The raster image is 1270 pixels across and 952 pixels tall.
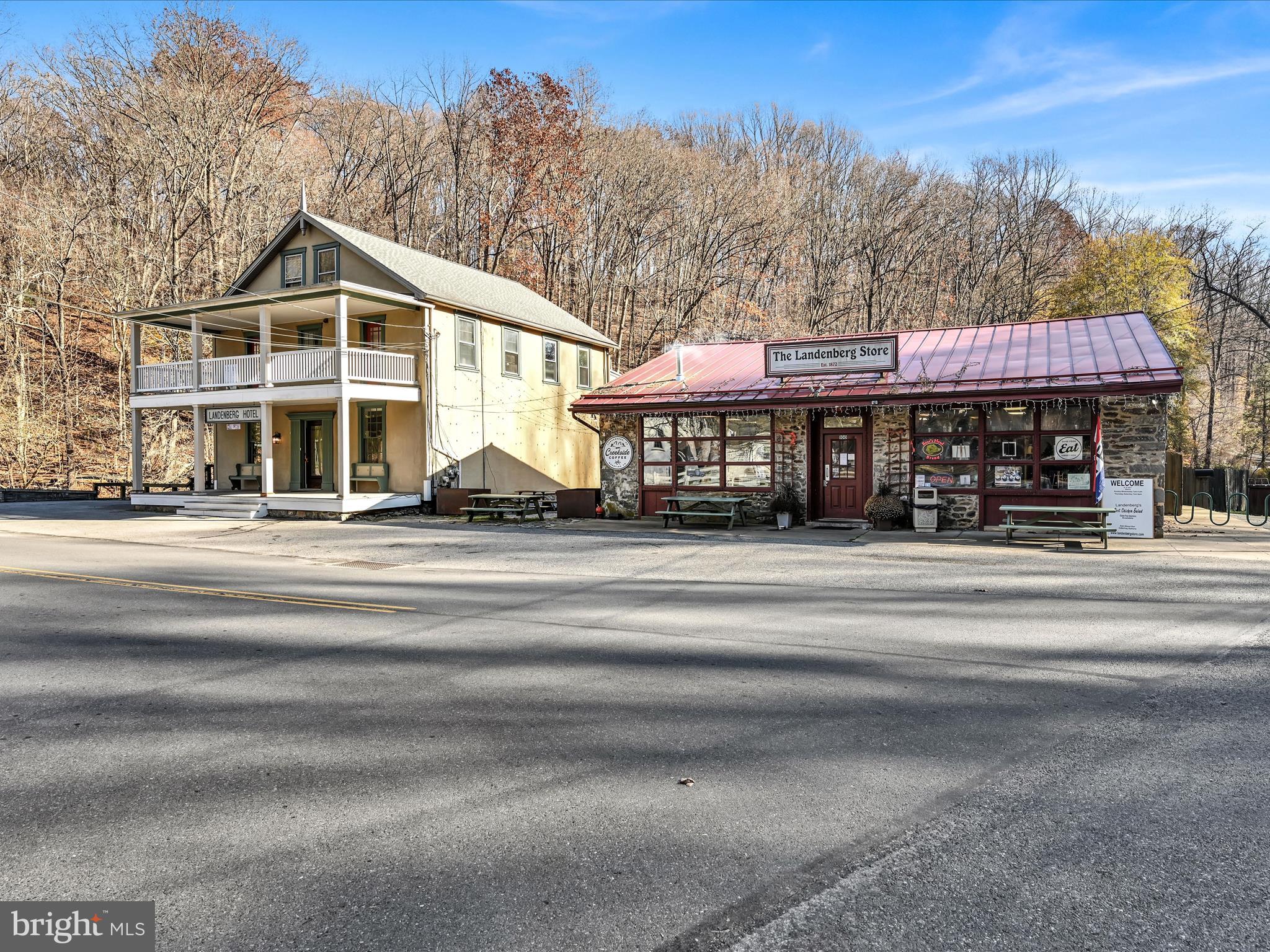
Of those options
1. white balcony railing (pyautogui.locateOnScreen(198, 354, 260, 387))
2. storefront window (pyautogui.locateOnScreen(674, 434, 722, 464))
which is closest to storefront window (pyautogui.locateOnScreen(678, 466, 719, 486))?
storefront window (pyautogui.locateOnScreen(674, 434, 722, 464))

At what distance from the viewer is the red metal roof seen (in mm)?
16453

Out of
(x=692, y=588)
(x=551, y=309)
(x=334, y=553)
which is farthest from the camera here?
(x=551, y=309)

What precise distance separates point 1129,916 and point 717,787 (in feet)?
5.98

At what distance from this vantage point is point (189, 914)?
2.98 m

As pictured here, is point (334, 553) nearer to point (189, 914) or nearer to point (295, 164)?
point (189, 914)

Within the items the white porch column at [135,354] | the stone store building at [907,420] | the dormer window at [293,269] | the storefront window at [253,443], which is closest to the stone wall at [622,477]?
the stone store building at [907,420]

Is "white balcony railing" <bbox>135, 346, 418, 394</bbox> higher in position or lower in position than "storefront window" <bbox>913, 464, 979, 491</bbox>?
higher

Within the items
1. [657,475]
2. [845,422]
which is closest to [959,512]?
[845,422]

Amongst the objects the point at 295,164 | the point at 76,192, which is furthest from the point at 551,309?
the point at 76,192

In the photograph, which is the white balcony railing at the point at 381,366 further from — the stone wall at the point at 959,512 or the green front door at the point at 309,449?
the stone wall at the point at 959,512

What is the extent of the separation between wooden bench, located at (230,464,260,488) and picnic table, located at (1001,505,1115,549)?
22.1m

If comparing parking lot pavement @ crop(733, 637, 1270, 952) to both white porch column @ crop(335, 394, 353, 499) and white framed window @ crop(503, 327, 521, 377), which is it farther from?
white framed window @ crop(503, 327, 521, 377)

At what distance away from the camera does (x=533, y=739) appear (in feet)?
15.9

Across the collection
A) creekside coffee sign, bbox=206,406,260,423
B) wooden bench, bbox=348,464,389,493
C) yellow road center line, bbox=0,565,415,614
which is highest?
creekside coffee sign, bbox=206,406,260,423
